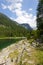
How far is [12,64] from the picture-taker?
20.4 meters

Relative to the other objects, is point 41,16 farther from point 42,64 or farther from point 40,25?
point 42,64

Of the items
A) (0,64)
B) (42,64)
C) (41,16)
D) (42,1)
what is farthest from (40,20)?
(42,64)

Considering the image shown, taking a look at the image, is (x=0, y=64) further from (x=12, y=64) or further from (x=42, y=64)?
(x=42, y=64)

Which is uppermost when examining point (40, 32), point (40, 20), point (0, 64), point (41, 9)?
point (41, 9)

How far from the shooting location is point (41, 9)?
199ft

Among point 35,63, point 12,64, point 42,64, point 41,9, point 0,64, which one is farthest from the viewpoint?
point 41,9

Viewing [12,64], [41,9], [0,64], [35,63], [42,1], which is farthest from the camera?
[41,9]

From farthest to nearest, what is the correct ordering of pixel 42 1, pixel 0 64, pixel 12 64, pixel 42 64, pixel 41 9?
pixel 41 9, pixel 42 1, pixel 0 64, pixel 12 64, pixel 42 64

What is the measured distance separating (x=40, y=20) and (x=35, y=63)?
46.1 metres

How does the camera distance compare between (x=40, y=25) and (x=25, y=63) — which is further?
(x=40, y=25)

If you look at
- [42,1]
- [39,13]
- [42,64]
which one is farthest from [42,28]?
[42,64]

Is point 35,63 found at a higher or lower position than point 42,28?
lower

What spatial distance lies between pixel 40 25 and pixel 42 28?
1667 mm

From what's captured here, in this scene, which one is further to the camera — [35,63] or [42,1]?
[42,1]
